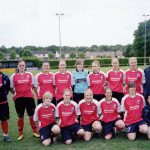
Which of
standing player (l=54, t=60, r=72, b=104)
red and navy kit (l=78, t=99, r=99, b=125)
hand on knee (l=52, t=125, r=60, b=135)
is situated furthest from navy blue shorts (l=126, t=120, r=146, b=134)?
standing player (l=54, t=60, r=72, b=104)

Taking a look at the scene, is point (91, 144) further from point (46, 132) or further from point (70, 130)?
point (46, 132)

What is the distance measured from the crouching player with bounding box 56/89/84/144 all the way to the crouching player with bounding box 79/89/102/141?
19 cm

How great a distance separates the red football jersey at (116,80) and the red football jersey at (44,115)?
65.6 inches

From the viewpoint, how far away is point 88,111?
23.9 feet

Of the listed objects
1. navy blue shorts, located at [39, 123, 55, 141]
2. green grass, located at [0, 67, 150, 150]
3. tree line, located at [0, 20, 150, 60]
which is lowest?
green grass, located at [0, 67, 150, 150]

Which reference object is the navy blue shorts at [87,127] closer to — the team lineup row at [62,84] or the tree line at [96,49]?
the team lineup row at [62,84]

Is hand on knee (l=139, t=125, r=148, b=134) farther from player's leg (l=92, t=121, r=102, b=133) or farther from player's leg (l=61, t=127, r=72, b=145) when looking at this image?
player's leg (l=61, t=127, r=72, b=145)

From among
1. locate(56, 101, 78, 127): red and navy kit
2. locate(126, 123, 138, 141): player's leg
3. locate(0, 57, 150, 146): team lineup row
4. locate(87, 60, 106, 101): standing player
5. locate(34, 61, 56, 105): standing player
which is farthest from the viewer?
locate(87, 60, 106, 101): standing player

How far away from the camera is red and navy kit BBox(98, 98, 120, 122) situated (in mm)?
7320

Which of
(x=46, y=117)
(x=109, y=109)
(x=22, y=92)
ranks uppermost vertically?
(x=22, y=92)

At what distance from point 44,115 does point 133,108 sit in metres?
1.90

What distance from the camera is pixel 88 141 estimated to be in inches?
273

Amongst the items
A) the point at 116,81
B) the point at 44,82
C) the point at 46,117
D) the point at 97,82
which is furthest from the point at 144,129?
the point at 44,82

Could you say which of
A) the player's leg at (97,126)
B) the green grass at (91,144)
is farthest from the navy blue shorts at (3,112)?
the player's leg at (97,126)
